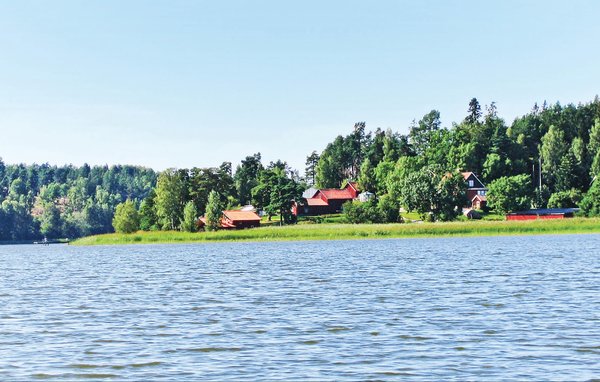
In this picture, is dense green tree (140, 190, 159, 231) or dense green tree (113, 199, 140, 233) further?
dense green tree (140, 190, 159, 231)

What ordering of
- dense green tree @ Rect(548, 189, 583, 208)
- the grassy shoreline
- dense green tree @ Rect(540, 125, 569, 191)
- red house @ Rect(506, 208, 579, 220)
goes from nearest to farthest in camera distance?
the grassy shoreline → red house @ Rect(506, 208, 579, 220) → dense green tree @ Rect(548, 189, 583, 208) → dense green tree @ Rect(540, 125, 569, 191)

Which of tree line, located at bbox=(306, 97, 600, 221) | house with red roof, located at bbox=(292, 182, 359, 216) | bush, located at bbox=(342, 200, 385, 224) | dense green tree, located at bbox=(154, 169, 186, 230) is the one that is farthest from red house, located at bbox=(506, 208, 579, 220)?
dense green tree, located at bbox=(154, 169, 186, 230)

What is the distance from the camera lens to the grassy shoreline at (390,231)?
11350 centimetres

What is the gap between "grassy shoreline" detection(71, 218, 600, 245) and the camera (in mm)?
113500

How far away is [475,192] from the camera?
17688cm

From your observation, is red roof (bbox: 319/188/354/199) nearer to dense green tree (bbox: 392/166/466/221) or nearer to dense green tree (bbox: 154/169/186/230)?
dense green tree (bbox: 392/166/466/221)

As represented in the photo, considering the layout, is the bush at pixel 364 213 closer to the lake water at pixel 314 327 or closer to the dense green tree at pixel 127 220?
the dense green tree at pixel 127 220

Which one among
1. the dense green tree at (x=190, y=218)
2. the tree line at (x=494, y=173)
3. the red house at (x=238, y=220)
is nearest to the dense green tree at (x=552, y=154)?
the tree line at (x=494, y=173)

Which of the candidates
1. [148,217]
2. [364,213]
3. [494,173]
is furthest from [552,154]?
[148,217]

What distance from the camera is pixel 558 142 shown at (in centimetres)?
18575

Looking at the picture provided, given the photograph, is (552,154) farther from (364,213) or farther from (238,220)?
(238,220)

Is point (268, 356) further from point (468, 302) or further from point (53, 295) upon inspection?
point (53, 295)

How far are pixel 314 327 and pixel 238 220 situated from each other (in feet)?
451

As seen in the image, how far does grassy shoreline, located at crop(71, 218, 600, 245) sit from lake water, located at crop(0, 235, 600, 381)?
63894mm
